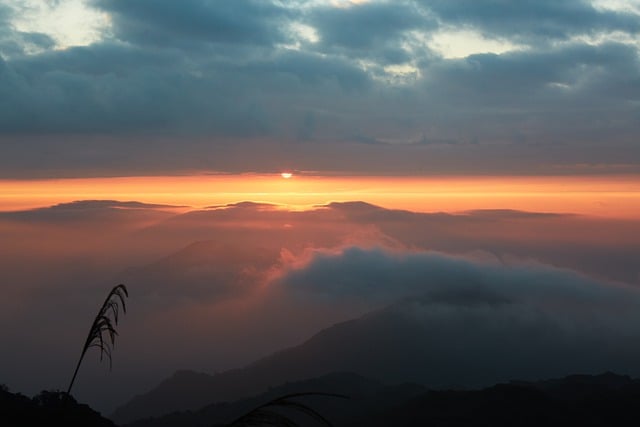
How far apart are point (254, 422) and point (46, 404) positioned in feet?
471

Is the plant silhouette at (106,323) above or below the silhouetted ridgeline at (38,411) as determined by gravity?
above

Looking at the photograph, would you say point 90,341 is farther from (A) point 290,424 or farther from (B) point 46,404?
(B) point 46,404

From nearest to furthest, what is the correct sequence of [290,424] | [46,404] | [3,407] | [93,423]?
[290,424] → [3,407] → [93,423] → [46,404]

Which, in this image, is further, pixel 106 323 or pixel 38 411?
pixel 38 411

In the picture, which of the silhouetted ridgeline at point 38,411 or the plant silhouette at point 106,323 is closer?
the plant silhouette at point 106,323

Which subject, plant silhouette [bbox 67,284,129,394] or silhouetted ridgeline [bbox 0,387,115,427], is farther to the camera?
silhouetted ridgeline [bbox 0,387,115,427]

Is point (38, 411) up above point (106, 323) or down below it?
below

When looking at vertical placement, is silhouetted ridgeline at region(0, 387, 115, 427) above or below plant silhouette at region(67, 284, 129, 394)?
below

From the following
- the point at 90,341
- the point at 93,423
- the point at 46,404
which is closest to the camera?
the point at 90,341

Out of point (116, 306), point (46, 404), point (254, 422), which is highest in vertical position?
point (116, 306)

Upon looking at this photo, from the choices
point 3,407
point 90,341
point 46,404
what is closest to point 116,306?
point 90,341

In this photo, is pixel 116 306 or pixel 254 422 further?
pixel 116 306

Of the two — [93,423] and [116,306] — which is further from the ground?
[116,306]

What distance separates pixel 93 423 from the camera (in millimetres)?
124750
